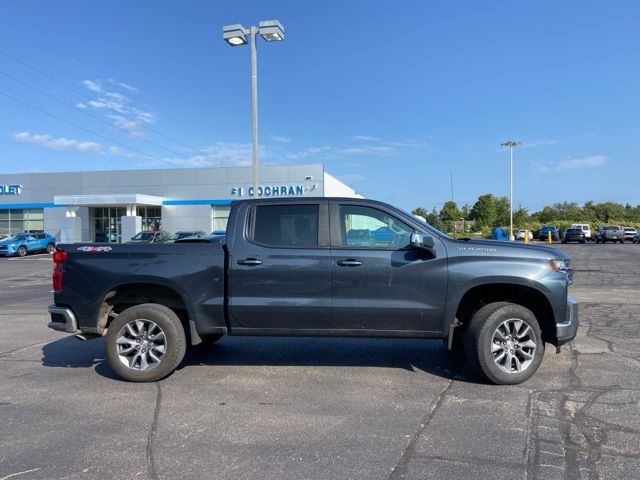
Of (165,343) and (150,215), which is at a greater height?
(150,215)

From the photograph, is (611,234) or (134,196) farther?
(611,234)

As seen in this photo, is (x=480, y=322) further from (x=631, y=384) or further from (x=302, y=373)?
(x=302, y=373)

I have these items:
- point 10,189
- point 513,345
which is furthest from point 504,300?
point 10,189

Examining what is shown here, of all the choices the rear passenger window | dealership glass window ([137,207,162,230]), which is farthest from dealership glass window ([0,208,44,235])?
the rear passenger window

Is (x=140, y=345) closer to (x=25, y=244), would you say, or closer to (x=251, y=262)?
(x=251, y=262)

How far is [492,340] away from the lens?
5266mm

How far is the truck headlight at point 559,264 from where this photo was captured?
17.2 feet

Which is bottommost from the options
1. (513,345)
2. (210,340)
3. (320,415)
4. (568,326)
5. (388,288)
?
(320,415)

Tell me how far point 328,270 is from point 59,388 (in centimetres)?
312

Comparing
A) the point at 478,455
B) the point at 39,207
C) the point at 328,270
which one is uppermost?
the point at 39,207

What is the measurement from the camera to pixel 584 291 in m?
12.9

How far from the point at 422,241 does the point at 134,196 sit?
34131 mm

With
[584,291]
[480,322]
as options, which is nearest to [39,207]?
[584,291]

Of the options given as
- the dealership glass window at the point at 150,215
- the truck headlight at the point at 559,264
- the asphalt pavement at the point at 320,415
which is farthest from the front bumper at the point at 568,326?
the dealership glass window at the point at 150,215
